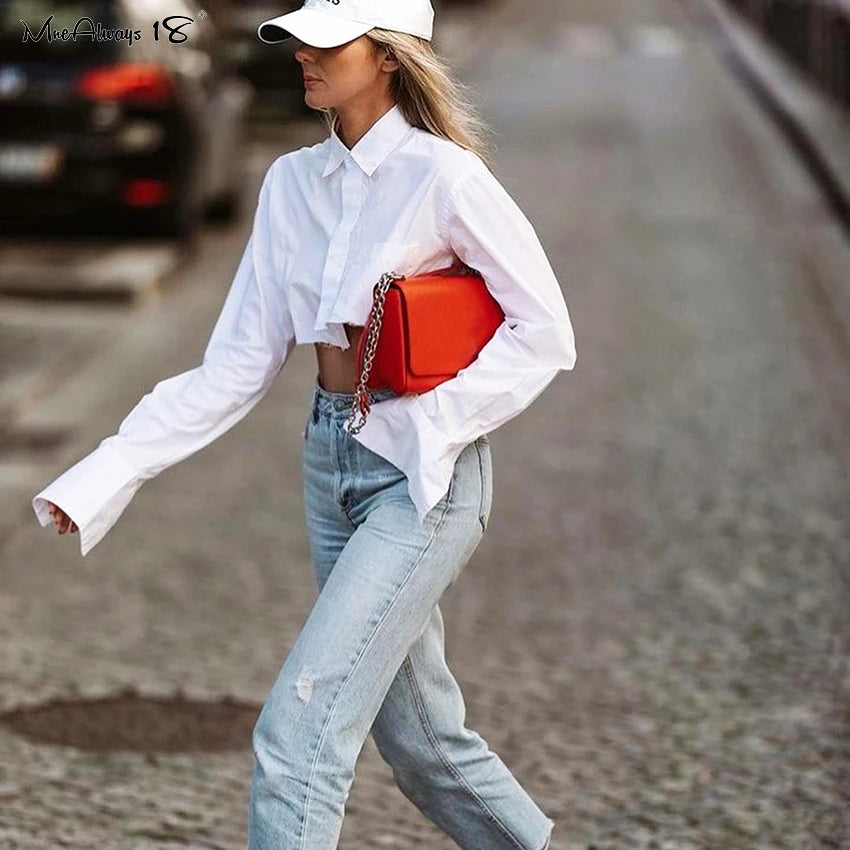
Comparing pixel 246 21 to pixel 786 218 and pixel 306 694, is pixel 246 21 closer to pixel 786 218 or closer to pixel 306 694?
pixel 786 218

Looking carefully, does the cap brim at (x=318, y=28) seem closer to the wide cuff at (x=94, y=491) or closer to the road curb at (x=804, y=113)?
the wide cuff at (x=94, y=491)

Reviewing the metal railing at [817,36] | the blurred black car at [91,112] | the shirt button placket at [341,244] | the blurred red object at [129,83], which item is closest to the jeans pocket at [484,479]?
the shirt button placket at [341,244]

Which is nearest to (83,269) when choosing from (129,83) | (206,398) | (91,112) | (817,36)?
(91,112)

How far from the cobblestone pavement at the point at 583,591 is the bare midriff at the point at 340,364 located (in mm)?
812

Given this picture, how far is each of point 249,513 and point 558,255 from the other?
22.8 ft

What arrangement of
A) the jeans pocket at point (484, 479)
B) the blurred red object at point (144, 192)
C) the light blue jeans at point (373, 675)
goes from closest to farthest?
1. the light blue jeans at point (373, 675)
2. the jeans pocket at point (484, 479)
3. the blurred red object at point (144, 192)

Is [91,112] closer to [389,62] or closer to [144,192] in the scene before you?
[144,192]

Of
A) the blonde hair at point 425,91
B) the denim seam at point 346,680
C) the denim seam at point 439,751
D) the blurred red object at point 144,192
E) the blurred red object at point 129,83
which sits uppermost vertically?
the blonde hair at point 425,91

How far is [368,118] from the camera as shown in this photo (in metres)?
3.47

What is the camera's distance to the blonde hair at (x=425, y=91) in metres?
3.41

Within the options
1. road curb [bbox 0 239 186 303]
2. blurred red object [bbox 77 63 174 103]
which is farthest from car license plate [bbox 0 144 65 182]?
road curb [bbox 0 239 186 303]

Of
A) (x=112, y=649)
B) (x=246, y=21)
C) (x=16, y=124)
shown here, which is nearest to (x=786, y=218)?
(x=16, y=124)

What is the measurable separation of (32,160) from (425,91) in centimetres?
989

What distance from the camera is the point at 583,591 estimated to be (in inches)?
273
